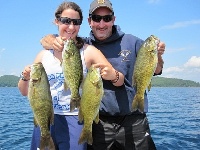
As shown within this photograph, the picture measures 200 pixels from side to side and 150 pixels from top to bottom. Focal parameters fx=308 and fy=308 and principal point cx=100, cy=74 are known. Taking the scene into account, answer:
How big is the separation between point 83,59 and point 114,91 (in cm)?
116

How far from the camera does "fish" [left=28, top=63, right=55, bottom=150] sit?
185 inches

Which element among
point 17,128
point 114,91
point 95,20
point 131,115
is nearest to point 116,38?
point 95,20

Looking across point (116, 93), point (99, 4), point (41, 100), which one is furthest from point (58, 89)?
Result: point (99, 4)

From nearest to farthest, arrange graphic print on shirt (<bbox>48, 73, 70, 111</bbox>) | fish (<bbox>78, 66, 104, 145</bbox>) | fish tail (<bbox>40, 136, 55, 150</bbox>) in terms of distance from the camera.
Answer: fish (<bbox>78, 66, 104, 145</bbox>) → fish tail (<bbox>40, 136, 55, 150</bbox>) → graphic print on shirt (<bbox>48, 73, 70, 111</bbox>)

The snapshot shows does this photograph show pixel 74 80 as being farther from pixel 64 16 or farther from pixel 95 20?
pixel 95 20

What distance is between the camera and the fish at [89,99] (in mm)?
4656

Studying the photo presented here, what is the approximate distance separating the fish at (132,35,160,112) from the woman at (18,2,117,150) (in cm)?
43

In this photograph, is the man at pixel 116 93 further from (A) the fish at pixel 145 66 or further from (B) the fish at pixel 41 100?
(B) the fish at pixel 41 100

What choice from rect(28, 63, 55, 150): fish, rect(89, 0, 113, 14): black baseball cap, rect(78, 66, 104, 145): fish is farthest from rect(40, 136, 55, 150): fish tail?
rect(89, 0, 113, 14): black baseball cap

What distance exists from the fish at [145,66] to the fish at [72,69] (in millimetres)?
1024

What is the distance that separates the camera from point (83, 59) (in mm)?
5332

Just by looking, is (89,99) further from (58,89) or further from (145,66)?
(145,66)

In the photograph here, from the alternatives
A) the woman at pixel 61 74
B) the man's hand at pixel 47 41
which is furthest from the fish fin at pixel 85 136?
the man's hand at pixel 47 41

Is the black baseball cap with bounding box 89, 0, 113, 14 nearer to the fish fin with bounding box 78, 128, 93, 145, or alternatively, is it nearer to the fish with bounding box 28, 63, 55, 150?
the fish with bounding box 28, 63, 55, 150
